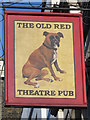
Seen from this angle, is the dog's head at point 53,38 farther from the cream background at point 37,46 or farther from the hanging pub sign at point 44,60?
the cream background at point 37,46

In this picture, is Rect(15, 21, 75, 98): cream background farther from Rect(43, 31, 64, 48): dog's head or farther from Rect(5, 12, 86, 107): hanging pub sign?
Rect(43, 31, 64, 48): dog's head

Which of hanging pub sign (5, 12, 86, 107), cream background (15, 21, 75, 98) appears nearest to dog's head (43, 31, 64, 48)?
hanging pub sign (5, 12, 86, 107)

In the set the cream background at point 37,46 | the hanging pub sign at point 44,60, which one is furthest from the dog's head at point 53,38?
the cream background at point 37,46

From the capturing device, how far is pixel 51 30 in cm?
1752

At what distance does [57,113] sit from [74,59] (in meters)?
7.52

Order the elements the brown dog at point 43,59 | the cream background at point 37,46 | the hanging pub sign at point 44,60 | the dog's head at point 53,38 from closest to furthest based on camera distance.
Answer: the hanging pub sign at point 44,60 < the cream background at point 37,46 < the brown dog at point 43,59 < the dog's head at point 53,38

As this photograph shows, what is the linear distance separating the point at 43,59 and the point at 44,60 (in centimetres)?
4

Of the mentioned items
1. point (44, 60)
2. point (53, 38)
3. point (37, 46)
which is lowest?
point (44, 60)

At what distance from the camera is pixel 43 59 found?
17000 millimetres

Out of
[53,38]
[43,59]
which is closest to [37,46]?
[43,59]

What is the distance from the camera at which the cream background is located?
16547 mm

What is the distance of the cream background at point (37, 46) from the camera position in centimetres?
1655

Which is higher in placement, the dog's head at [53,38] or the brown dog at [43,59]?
the dog's head at [53,38]

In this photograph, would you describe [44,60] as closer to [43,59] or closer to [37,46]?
[43,59]
